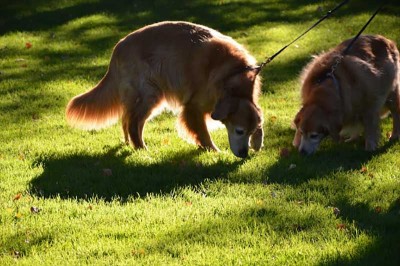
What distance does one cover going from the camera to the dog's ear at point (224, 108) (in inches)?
295

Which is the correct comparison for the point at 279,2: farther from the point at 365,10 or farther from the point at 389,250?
the point at 389,250

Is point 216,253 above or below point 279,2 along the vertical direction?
above

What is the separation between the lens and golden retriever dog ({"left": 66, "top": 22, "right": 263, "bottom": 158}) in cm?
762

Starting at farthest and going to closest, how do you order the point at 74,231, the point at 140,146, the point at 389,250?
the point at 140,146 → the point at 74,231 → the point at 389,250

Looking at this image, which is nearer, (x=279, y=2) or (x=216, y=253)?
(x=216, y=253)

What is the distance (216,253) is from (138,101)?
344 centimetres

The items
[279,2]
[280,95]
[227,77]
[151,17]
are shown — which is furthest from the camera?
[279,2]

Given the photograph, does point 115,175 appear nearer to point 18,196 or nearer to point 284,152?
point 18,196

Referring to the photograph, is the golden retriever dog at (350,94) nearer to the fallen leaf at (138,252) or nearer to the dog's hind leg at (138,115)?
the dog's hind leg at (138,115)

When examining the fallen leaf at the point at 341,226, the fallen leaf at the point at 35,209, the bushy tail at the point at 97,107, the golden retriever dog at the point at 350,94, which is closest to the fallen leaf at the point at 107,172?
the fallen leaf at the point at 35,209

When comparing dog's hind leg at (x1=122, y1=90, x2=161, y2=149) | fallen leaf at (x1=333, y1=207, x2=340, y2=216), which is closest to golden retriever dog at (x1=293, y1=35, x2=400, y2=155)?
fallen leaf at (x1=333, y1=207, x2=340, y2=216)

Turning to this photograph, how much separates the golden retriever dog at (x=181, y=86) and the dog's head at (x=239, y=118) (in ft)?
0.04

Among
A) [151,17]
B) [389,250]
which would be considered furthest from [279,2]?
[389,250]

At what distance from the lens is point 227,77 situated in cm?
768
